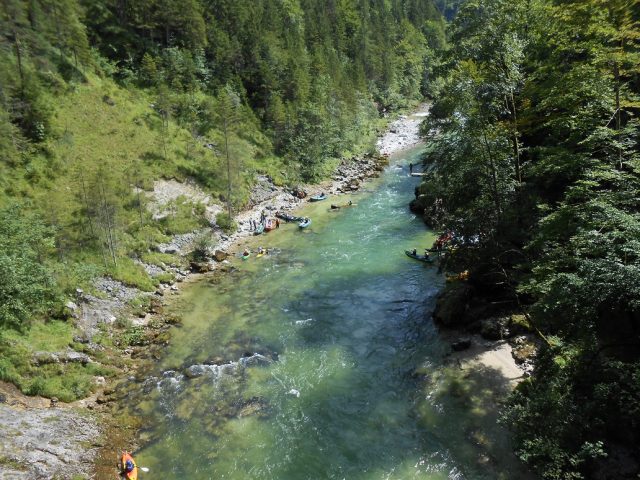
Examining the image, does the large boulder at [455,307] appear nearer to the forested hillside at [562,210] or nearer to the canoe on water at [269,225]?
the forested hillside at [562,210]

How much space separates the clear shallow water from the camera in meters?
15.7

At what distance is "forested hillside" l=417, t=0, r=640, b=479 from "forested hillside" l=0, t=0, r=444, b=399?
20.4 metres

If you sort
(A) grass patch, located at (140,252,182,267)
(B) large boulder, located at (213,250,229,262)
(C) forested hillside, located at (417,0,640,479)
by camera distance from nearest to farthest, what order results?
(C) forested hillside, located at (417,0,640,479) → (A) grass patch, located at (140,252,182,267) → (B) large boulder, located at (213,250,229,262)

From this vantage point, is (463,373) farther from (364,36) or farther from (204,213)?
(364,36)

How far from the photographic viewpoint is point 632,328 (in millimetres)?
12383

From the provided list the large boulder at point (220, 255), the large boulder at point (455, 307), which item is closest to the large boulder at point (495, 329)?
the large boulder at point (455, 307)

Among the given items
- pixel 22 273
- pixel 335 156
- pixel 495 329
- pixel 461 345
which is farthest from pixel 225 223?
pixel 335 156

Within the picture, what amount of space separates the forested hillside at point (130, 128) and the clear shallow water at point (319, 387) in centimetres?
564

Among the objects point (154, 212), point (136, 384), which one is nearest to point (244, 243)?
point (154, 212)

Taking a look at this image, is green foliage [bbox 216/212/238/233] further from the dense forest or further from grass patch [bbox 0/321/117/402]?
grass patch [bbox 0/321/117/402]

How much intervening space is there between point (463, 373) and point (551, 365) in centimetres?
558

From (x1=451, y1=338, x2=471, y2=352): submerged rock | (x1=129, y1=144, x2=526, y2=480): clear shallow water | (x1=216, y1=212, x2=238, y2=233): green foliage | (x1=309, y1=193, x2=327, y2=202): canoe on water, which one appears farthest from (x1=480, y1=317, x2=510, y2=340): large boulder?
(x1=309, y1=193, x2=327, y2=202): canoe on water

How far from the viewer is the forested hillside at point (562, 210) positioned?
11680 mm

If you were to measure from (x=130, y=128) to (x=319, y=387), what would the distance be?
34.7m
